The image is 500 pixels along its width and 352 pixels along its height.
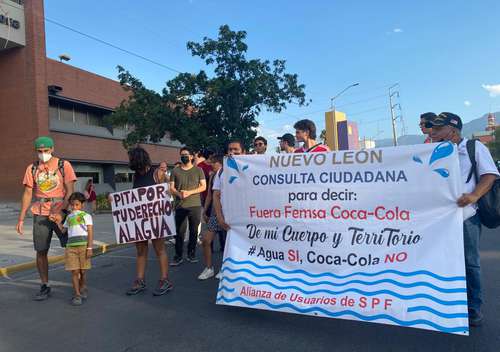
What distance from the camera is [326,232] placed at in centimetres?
361

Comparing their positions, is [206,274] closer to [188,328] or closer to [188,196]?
[188,196]

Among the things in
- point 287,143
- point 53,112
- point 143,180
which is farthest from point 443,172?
point 53,112

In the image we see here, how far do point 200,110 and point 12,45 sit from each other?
36.6 feet

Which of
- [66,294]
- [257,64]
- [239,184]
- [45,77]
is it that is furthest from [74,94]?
[239,184]

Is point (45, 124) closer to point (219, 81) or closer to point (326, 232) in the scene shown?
point (219, 81)

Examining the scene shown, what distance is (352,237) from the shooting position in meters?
3.51

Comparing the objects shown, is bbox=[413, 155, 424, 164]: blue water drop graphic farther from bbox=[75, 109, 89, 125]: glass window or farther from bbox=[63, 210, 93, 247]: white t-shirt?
bbox=[75, 109, 89, 125]: glass window

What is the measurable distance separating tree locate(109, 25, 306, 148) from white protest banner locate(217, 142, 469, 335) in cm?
1308

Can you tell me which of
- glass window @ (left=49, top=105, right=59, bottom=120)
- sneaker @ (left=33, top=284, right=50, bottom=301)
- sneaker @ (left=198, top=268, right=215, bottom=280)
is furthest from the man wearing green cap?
glass window @ (left=49, top=105, right=59, bottom=120)

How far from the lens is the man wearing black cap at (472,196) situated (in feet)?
11.0

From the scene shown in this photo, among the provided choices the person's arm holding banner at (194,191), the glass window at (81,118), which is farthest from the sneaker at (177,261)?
the glass window at (81,118)

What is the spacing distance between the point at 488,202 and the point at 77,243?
4444mm

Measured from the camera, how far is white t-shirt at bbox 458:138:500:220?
336 centimetres

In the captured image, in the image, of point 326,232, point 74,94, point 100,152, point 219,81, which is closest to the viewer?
point 326,232
